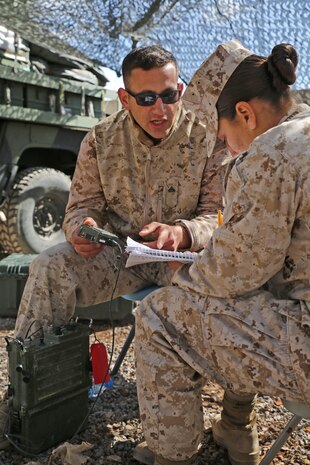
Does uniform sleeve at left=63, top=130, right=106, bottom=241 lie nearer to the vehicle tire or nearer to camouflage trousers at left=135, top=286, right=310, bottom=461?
camouflage trousers at left=135, top=286, right=310, bottom=461

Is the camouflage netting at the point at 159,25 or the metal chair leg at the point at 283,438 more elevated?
the camouflage netting at the point at 159,25

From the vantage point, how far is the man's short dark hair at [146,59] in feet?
8.14

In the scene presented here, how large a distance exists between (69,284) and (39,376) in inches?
14.6

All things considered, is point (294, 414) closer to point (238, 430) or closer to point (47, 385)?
point (238, 430)

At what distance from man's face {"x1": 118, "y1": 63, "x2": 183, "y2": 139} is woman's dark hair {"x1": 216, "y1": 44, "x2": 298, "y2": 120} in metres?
0.83

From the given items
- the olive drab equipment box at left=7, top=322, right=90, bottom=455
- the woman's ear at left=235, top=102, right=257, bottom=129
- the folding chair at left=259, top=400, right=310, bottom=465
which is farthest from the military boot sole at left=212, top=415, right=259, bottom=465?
the woman's ear at left=235, top=102, right=257, bottom=129

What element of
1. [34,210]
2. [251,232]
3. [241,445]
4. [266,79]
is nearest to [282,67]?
[266,79]

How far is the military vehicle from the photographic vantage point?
5625 mm

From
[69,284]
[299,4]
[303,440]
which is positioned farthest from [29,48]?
[303,440]

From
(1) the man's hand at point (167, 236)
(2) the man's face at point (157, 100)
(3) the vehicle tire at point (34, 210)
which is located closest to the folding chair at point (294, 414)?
(1) the man's hand at point (167, 236)

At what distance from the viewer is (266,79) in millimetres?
1660

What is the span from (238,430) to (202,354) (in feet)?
2.02

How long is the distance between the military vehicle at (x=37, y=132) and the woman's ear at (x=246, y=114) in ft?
13.6

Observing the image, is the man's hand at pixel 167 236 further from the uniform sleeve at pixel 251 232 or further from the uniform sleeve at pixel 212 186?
the uniform sleeve at pixel 251 232
